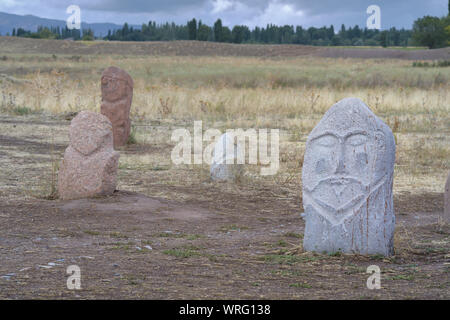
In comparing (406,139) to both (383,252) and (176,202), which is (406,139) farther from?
(383,252)

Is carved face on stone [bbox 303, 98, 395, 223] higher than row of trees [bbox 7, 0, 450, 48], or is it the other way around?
row of trees [bbox 7, 0, 450, 48]

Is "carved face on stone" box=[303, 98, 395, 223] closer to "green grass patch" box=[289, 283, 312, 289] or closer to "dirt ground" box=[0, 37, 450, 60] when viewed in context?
"green grass patch" box=[289, 283, 312, 289]

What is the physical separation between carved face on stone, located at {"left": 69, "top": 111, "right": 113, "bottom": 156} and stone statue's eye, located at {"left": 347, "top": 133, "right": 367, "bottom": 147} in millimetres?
3934

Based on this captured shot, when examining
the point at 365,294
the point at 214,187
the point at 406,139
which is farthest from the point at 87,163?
the point at 406,139

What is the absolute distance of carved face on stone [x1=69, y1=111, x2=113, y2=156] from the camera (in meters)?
8.62

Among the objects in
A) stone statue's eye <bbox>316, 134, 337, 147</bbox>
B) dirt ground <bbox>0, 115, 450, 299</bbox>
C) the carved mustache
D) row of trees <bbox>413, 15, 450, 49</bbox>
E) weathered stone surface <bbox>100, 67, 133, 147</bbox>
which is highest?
row of trees <bbox>413, 15, 450, 49</bbox>

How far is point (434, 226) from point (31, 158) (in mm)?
7948

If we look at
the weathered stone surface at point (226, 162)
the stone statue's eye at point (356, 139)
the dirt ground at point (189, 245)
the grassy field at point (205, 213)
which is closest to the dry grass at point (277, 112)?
the grassy field at point (205, 213)

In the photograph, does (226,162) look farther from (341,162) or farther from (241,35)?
(241,35)

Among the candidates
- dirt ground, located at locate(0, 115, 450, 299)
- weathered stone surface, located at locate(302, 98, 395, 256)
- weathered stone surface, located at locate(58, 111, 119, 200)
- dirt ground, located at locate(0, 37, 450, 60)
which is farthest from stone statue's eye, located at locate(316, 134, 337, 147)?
dirt ground, located at locate(0, 37, 450, 60)

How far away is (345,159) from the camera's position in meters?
6.15

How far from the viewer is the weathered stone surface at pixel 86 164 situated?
28.3ft

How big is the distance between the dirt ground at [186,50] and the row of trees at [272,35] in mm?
29913

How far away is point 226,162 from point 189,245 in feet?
13.4
